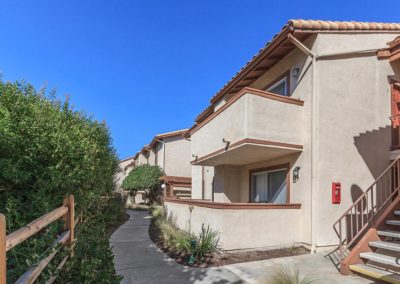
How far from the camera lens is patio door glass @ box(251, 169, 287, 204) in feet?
36.1

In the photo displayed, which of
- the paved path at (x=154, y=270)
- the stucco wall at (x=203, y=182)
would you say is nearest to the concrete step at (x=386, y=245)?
the paved path at (x=154, y=270)

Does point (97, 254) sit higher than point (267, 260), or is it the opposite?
point (97, 254)

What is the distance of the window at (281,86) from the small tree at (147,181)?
17.0 m

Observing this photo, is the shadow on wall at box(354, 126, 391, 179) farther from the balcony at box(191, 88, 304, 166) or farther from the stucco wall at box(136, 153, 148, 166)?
the stucco wall at box(136, 153, 148, 166)

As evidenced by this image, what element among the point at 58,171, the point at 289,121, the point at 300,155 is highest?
the point at 289,121

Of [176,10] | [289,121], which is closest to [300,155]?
[289,121]

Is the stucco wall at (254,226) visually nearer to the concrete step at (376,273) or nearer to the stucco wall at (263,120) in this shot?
the stucco wall at (263,120)

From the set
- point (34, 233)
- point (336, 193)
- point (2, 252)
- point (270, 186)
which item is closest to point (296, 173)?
point (336, 193)

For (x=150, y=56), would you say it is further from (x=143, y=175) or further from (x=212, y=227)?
(x=212, y=227)

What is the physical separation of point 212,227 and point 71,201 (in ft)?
16.9

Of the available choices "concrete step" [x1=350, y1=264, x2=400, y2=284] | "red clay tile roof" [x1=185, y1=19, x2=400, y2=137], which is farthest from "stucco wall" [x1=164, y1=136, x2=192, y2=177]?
"concrete step" [x1=350, y1=264, x2=400, y2=284]

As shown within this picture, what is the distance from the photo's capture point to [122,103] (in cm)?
2961

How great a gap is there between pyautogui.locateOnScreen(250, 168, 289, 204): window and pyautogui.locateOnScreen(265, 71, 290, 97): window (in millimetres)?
2660

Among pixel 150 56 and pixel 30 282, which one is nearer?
pixel 30 282
